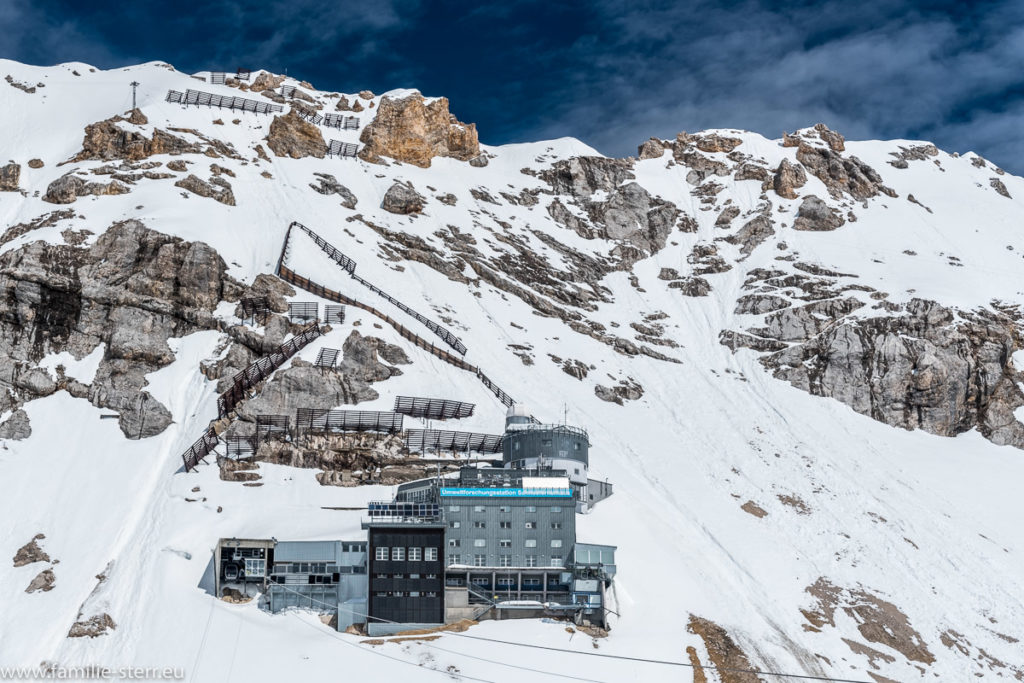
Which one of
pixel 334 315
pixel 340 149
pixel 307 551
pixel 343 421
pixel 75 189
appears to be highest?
pixel 340 149

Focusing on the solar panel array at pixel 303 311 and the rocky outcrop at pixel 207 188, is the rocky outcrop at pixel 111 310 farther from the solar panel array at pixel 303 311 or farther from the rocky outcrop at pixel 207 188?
the rocky outcrop at pixel 207 188

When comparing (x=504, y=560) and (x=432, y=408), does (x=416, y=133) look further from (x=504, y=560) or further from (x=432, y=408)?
(x=504, y=560)

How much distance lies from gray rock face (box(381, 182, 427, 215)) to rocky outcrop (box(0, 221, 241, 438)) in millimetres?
39417

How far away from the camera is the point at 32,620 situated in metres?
59.2

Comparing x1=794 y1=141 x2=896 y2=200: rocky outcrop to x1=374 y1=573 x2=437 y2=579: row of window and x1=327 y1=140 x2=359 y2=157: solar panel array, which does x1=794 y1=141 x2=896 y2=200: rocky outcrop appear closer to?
x1=327 y1=140 x2=359 y2=157: solar panel array

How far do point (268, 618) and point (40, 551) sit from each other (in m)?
18.7

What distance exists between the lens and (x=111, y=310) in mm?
84312

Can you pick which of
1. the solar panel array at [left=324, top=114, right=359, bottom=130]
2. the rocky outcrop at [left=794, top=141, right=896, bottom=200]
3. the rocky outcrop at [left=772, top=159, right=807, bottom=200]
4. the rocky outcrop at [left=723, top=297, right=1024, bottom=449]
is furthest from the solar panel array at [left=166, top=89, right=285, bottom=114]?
the rocky outcrop at [left=794, top=141, right=896, bottom=200]

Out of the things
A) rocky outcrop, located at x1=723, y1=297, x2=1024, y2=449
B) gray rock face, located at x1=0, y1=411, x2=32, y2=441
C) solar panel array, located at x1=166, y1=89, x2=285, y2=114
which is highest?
solar panel array, located at x1=166, y1=89, x2=285, y2=114

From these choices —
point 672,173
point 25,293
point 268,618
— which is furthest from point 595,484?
point 672,173
